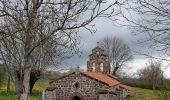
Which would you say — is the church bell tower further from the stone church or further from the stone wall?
the stone wall

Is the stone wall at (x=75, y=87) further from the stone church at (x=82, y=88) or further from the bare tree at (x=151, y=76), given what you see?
the bare tree at (x=151, y=76)

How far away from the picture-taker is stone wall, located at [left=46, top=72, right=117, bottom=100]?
38.0 meters

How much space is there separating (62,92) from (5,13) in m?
30.0

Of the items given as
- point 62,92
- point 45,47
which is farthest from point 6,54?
point 62,92

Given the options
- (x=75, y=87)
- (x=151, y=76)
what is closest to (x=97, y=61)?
(x=75, y=87)

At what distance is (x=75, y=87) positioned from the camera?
39.1 meters

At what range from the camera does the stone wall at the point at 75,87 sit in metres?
38.0

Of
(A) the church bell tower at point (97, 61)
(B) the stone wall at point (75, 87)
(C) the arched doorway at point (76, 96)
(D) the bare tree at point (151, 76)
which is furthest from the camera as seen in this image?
(D) the bare tree at point (151, 76)

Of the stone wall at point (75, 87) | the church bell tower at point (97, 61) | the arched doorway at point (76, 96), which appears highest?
the church bell tower at point (97, 61)

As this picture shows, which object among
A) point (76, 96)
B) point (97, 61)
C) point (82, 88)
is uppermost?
point (97, 61)

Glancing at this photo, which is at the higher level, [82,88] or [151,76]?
[151,76]

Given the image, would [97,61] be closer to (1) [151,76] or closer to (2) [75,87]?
(2) [75,87]

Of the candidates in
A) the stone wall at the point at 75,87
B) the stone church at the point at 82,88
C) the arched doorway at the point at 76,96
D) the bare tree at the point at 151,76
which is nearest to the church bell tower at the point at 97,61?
the stone church at the point at 82,88

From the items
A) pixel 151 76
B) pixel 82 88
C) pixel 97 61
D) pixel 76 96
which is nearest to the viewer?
pixel 82 88
